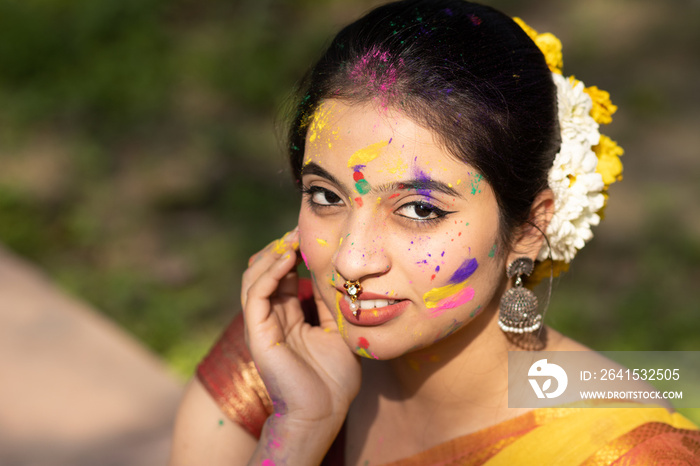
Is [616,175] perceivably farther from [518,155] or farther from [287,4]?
[287,4]

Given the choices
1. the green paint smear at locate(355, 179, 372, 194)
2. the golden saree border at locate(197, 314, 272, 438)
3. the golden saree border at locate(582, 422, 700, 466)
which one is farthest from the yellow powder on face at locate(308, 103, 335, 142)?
Answer: the golden saree border at locate(582, 422, 700, 466)

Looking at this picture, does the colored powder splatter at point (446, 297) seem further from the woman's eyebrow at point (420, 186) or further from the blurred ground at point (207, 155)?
the blurred ground at point (207, 155)

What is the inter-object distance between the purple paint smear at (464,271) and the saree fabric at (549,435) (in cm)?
51

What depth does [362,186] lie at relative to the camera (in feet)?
6.61

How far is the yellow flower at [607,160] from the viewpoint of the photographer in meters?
2.35

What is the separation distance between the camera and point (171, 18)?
360 inches

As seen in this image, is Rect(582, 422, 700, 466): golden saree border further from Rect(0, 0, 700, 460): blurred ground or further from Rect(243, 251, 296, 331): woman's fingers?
Rect(0, 0, 700, 460): blurred ground

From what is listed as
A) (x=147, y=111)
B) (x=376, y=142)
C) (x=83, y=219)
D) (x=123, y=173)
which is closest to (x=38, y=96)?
(x=147, y=111)

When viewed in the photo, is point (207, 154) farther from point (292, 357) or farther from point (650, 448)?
point (650, 448)

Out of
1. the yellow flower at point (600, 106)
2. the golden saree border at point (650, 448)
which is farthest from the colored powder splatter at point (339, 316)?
the yellow flower at point (600, 106)

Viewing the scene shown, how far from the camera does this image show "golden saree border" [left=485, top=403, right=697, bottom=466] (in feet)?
6.73

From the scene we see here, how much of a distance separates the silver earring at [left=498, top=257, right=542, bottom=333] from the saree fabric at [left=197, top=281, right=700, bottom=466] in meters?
0.26

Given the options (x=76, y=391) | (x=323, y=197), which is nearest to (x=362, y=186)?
(x=323, y=197)

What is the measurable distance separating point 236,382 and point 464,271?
1002 mm
